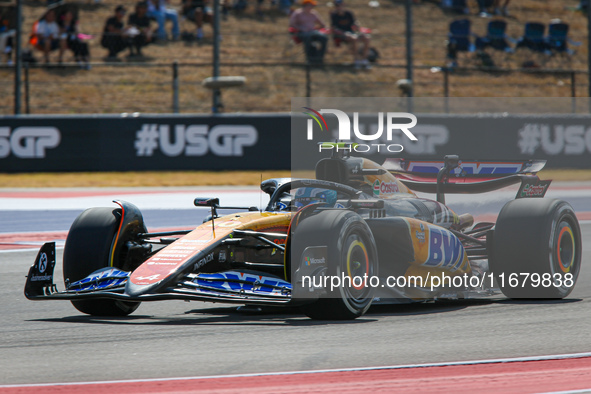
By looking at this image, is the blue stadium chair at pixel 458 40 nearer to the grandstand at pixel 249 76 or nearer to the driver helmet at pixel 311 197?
the grandstand at pixel 249 76

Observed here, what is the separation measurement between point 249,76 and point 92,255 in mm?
12759

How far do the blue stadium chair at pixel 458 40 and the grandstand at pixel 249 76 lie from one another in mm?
336

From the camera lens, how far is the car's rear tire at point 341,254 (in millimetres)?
5238

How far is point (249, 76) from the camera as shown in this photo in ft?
60.1

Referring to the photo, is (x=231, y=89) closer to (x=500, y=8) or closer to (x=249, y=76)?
(x=249, y=76)

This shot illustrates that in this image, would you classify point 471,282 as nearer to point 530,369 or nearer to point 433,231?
point 433,231

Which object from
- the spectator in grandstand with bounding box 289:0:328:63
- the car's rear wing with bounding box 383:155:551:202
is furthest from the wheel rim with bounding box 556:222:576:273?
the spectator in grandstand with bounding box 289:0:328:63

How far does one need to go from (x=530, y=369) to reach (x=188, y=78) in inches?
547

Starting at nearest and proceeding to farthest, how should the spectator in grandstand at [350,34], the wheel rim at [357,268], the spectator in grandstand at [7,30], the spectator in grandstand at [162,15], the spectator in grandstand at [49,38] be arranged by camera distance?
the wheel rim at [357,268] → the spectator in grandstand at [7,30] → the spectator in grandstand at [49,38] → the spectator in grandstand at [162,15] → the spectator in grandstand at [350,34]

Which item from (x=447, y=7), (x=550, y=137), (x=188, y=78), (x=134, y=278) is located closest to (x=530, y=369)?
(x=134, y=278)

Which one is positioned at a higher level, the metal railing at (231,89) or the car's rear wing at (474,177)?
the metal railing at (231,89)

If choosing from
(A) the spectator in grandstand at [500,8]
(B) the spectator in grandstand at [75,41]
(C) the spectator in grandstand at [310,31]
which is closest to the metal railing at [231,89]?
(B) the spectator in grandstand at [75,41]

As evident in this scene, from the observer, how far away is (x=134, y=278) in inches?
210

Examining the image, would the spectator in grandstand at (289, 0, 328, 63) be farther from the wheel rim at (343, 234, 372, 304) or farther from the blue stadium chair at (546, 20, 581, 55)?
the wheel rim at (343, 234, 372, 304)
